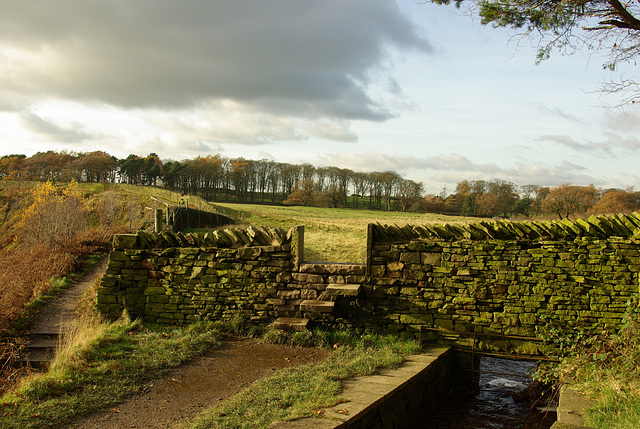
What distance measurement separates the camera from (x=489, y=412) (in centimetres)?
757

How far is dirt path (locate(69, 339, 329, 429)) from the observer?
499 cm

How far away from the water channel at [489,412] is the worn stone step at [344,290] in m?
2.42

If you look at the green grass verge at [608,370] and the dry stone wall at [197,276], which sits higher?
the dry stone wall at [197,276]

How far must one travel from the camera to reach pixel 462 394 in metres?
8.18

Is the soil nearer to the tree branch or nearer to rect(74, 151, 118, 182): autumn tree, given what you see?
the tree branch

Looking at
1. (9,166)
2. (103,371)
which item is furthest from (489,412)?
(9,166)

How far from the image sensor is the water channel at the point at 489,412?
6.97 meters

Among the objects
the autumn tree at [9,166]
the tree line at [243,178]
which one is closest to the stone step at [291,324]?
the tree line at [243,178]

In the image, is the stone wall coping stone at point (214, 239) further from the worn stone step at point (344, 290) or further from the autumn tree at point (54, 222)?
the autumn tree at point (54, 222)

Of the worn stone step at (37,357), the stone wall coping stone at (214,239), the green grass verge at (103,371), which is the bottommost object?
the worn stone step at (37,357)

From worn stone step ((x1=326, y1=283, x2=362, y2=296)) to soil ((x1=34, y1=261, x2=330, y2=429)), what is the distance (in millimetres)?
1094

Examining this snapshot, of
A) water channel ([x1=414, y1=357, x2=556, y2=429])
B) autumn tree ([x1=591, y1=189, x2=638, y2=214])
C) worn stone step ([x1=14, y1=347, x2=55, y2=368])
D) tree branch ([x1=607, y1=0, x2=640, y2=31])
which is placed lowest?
water channel ([x1=414, y1=357, x2=556, y2=429])

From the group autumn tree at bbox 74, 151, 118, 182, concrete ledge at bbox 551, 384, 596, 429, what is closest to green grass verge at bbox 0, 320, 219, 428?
concrete ledge at bbox 551, 384, 596, 429

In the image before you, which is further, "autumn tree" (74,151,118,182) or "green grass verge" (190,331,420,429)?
"autumn tree" (74,151,118,182)
